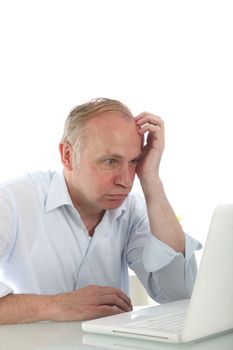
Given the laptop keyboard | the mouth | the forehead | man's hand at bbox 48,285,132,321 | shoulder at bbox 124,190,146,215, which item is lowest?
man's hand at bbox 48,285,132,321

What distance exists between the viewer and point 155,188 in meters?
1.93

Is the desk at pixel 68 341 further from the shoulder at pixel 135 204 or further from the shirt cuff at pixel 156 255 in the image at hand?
the shoulder at pixel 135 204

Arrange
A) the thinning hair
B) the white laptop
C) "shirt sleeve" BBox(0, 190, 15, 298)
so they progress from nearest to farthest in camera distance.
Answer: the white laptop < "shirt sleeve" BBox(0, 190, 15, 298) < the thinning hair

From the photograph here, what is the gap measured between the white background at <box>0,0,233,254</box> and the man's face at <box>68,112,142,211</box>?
4.65ft

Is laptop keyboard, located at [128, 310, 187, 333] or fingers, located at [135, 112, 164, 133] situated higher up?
fingers, located at [135, 112, 164, 133]

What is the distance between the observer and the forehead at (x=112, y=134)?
179cm

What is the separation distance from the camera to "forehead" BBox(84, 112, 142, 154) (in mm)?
1786

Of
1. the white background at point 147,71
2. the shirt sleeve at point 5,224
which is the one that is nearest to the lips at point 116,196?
the shirt sleeve at point 5,224

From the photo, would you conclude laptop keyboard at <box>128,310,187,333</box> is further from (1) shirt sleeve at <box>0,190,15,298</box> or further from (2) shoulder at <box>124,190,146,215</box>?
(2) shoulder at <box>124,190,146,215</box>

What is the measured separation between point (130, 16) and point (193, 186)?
3.31 feet

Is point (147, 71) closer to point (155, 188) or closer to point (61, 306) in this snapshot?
point (155, 188)

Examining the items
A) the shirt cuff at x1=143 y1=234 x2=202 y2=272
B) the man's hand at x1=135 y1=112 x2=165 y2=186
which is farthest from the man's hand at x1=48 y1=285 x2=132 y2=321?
the man's hand at x1=135 y1=112 x2=165 y2=186

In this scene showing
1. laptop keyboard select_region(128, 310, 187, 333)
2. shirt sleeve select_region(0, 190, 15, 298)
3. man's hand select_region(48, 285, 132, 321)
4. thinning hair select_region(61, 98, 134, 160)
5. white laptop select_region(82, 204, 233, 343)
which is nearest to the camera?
white laptop select_region(82, 204, 233, 343)

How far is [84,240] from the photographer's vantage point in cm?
191
